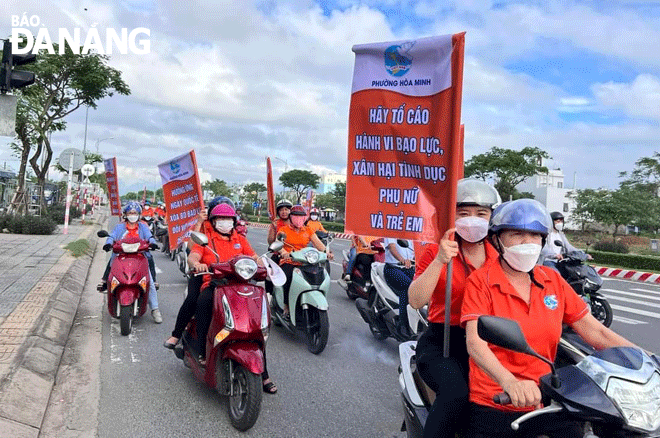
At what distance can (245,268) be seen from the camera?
438 centimetres

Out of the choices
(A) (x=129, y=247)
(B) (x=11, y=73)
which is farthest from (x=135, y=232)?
(B) (x=11, y=73)

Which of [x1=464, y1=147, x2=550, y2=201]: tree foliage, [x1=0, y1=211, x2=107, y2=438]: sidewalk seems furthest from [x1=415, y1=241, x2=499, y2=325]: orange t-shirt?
[x1=464, y1=147, x2=550, y2=201]: tree foliage

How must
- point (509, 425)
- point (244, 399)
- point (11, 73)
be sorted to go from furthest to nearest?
point (11, 73) → point (244, 399) → point (509, 425)

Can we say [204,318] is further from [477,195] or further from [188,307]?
[477,195]

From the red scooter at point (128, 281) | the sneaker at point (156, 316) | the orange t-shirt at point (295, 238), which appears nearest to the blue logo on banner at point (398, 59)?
the orange t-shirt at point (295, 238)

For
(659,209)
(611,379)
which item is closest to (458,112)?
(611,379)

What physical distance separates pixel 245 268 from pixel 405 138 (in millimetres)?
1804

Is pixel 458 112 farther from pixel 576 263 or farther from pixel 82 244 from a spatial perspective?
pixel 82 244

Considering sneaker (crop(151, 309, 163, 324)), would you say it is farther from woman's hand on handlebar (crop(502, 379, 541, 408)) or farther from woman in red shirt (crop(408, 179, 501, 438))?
woman's hand on handlebar (crop(502, 379, 541, 408))

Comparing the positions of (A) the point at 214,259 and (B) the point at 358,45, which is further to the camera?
(A) the point at 214,259

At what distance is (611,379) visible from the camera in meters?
1.84

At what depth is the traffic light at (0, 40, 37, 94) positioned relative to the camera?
305 inches

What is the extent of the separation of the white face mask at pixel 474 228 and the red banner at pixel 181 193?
395 centimetres

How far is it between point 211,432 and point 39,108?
776 inches
